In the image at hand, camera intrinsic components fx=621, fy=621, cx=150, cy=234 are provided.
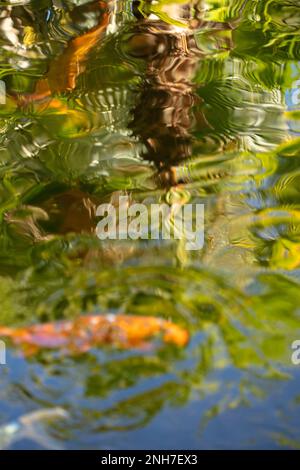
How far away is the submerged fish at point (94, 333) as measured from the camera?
1419 millimetres

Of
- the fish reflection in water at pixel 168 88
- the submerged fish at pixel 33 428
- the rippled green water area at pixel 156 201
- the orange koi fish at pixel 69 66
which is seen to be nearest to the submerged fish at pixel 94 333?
the rippled green water area at pixel 156 201

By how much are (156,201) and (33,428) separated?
869mm

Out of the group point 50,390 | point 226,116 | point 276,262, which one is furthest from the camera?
point 226,116

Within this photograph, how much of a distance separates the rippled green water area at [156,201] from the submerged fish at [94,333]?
0.02 metres

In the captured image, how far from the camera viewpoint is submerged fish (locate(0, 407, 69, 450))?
121cm

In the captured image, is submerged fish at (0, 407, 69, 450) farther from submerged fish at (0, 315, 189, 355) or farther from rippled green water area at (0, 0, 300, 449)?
A: submerged fish at (0, 315, 189, 355)

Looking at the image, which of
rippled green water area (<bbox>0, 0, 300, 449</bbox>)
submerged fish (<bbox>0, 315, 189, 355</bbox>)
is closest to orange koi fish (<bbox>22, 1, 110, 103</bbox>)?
rippled green water area (<bbox>0, 0, 300, 449</bbox>)

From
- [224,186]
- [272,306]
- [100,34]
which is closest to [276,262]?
[272,306]

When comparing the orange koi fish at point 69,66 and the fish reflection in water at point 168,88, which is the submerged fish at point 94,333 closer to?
the fish reflection in water at point 168,88

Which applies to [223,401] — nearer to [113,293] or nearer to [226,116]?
[113,293]

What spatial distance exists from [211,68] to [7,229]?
124 centimetres

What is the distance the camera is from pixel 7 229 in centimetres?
182

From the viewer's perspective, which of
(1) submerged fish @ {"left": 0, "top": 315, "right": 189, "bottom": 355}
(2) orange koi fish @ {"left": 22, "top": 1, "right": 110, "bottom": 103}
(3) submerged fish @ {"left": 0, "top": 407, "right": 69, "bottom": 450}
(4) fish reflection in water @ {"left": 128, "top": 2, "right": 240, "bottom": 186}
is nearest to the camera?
(3) submerged fish @ {"left": 0, "top": 407, "right": 69, "bottom": 450}
